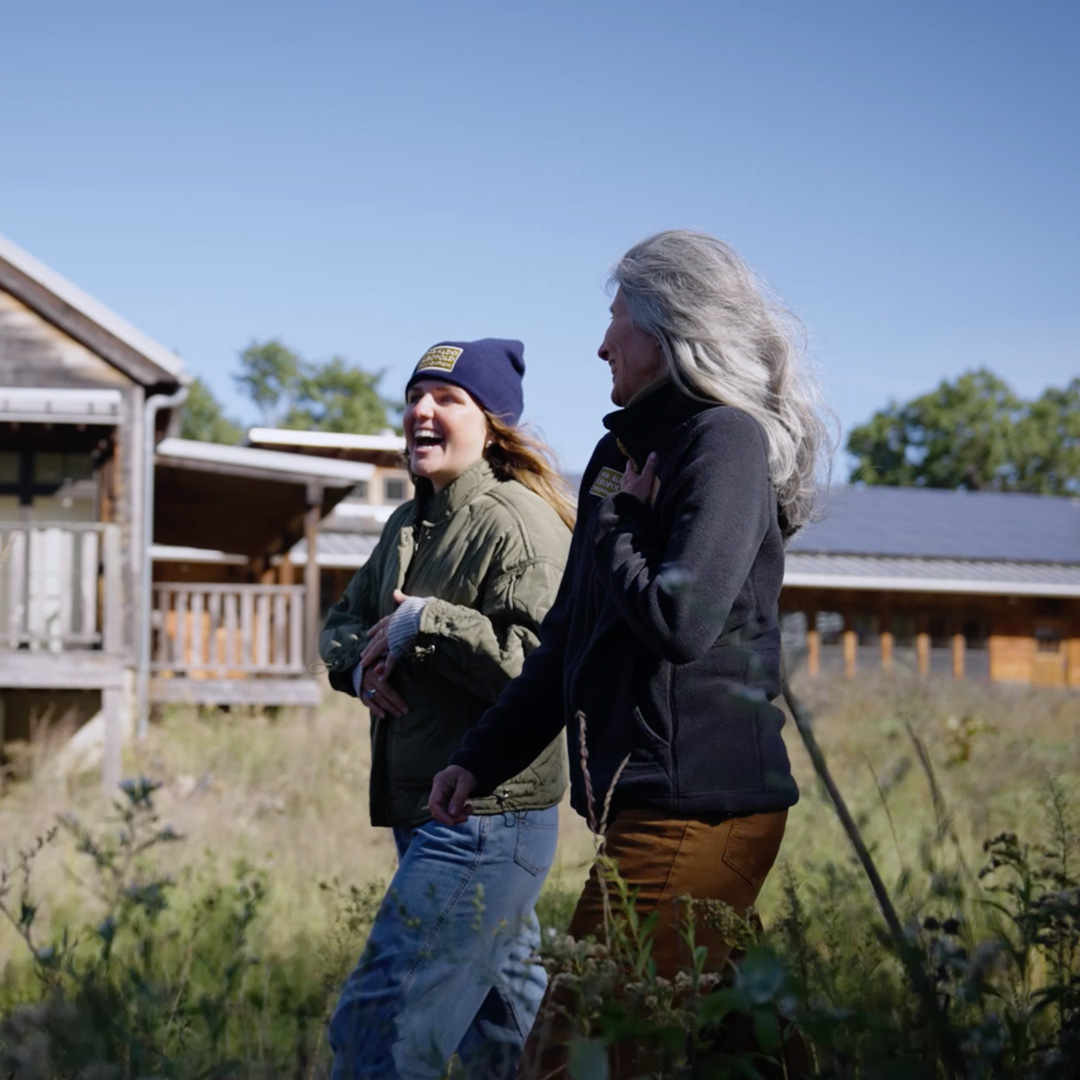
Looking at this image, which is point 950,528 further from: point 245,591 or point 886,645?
point 245,591

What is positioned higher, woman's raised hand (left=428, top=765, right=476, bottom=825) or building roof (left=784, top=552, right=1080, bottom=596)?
woman's raised hand (left=428, top=765, right=476, bottom=825)

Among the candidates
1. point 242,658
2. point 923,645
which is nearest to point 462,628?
point 242,658

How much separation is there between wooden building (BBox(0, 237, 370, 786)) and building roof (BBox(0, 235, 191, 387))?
0.05 feet

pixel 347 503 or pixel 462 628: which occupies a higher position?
pixel 462 628

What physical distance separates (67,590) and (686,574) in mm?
11407

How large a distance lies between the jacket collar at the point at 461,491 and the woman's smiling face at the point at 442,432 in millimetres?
23

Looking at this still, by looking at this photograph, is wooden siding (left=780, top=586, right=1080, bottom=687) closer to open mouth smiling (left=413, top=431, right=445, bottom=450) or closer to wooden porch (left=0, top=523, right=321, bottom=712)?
wooden porch (left=0, top=523, right=321, bottom=712)

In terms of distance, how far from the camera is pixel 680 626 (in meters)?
1.92

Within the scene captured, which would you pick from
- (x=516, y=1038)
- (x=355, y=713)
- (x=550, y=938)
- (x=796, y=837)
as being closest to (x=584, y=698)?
(x=550, y=938)

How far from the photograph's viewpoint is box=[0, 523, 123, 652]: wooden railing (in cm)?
1179

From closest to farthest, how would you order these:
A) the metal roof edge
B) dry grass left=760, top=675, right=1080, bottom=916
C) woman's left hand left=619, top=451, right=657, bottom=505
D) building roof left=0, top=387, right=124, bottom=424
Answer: woman's left hand left=619, top=451, right=657, bottom=505 < dry grass left=760, top=675, right=1080, bottom=916 < building roof left=0, top=387, right=124, bottom=424 < the metal roof edge

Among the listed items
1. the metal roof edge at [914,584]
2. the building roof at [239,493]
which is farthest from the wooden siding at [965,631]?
the building roof at [239,493]

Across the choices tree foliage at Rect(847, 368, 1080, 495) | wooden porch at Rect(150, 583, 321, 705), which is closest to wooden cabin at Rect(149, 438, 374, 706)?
wooden porch at Rect(150, 583, 321, 705)

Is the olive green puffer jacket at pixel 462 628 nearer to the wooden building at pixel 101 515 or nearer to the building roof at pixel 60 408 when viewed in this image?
the wooden building at pixel 101 515
